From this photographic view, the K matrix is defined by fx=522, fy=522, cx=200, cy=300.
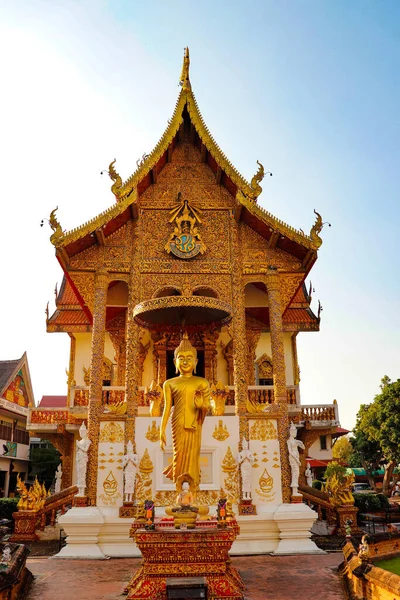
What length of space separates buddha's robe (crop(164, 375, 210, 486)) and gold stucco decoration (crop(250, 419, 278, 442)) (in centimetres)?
365

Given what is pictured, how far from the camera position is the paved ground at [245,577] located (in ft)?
19.8

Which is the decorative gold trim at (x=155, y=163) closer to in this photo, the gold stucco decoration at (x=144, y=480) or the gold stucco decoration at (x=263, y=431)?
the gold stucco decoration at (x=263, y=431)

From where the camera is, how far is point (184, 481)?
6.37 m

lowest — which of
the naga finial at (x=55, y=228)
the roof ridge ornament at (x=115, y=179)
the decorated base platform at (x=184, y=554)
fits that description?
the decorated base platform at (x=184, y=554)

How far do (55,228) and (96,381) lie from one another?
318cm

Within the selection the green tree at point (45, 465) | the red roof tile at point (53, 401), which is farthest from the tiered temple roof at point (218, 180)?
the red roof tile at point (53, 401)

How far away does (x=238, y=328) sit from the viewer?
10.8m

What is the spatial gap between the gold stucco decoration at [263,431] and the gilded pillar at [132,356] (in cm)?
230

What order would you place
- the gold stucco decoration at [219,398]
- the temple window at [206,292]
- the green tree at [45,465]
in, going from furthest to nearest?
1. the green tree at [45,465]
2. the temple window at [206,292]
3. the gold stucco decoration at [219,398]

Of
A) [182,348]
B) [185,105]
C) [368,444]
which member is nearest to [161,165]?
[185,105]

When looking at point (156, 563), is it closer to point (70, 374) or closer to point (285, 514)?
point (285, 514)

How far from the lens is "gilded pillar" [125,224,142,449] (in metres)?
10.0

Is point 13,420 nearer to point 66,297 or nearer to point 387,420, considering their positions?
point 66,297

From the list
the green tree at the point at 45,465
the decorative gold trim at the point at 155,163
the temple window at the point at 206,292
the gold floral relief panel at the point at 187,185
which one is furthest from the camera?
the green tree at the point at 45,465
